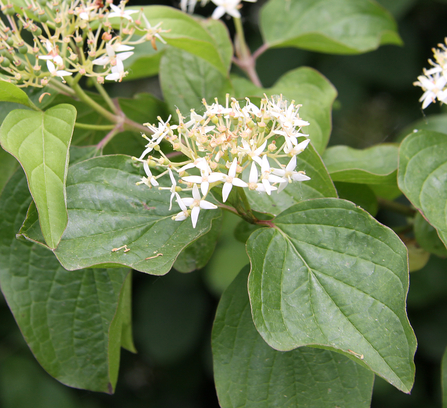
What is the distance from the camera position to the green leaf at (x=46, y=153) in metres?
0.56

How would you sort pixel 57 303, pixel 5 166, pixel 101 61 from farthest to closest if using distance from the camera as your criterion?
pixel 5 166 < pixel 57 303 < pixel 101 61

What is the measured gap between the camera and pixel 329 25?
1207 millimetres

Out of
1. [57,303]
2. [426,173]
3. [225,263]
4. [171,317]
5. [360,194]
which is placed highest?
[426,173]

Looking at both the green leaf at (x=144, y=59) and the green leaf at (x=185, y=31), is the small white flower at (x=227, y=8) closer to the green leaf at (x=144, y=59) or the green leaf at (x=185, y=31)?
the green leaf at (x=185, y=31)

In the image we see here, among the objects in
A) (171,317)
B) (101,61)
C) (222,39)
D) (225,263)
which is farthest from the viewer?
(171,317)

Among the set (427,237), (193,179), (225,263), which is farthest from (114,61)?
(225,263)

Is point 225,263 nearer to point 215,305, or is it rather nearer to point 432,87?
point 215,305

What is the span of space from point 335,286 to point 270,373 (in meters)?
0.20

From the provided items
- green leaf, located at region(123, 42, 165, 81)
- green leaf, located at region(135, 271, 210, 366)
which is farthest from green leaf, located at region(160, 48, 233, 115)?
green leaf, located at region(135, 271, 210, 366)

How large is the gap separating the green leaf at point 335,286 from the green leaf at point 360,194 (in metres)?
0.22

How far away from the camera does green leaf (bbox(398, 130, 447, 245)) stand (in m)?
0.69

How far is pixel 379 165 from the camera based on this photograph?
858 millimetres

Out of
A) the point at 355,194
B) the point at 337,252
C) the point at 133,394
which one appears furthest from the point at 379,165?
the point at 133,394

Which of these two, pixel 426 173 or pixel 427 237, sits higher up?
pixel 426 173
